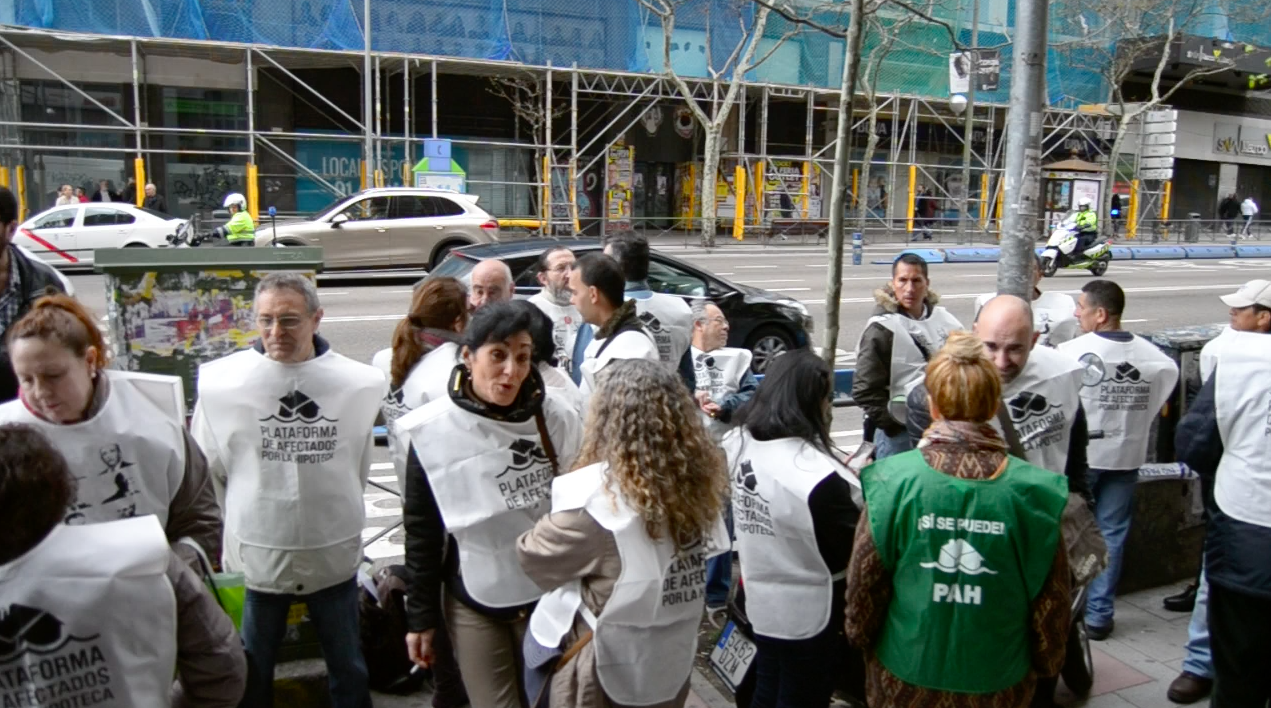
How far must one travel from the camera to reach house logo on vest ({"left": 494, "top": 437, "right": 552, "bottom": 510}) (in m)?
3.18

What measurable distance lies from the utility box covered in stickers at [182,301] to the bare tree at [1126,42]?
32.1 m

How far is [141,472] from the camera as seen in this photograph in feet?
9.75

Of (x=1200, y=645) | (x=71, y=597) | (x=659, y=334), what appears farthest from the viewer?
(x=659, y=334)

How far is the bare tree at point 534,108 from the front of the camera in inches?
1088

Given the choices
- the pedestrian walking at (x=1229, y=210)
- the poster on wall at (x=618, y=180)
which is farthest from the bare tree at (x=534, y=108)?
the pedestrian walking at (x=1229, y=210)

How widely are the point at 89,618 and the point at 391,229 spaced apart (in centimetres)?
1751

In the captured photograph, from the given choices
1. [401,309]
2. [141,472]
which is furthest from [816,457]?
[401,309]

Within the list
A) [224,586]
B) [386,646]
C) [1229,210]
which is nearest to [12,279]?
[224,586]

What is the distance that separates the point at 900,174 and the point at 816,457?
34756 mm

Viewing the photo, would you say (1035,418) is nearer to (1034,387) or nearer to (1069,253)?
(1034,387)

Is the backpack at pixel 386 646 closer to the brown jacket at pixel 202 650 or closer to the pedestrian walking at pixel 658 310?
the brown jacket at pixel 202 650

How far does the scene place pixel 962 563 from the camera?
286cm

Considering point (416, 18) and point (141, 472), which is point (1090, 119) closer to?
point (416, 18)

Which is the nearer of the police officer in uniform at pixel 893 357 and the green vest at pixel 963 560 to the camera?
the green vest at pixel 963 560
